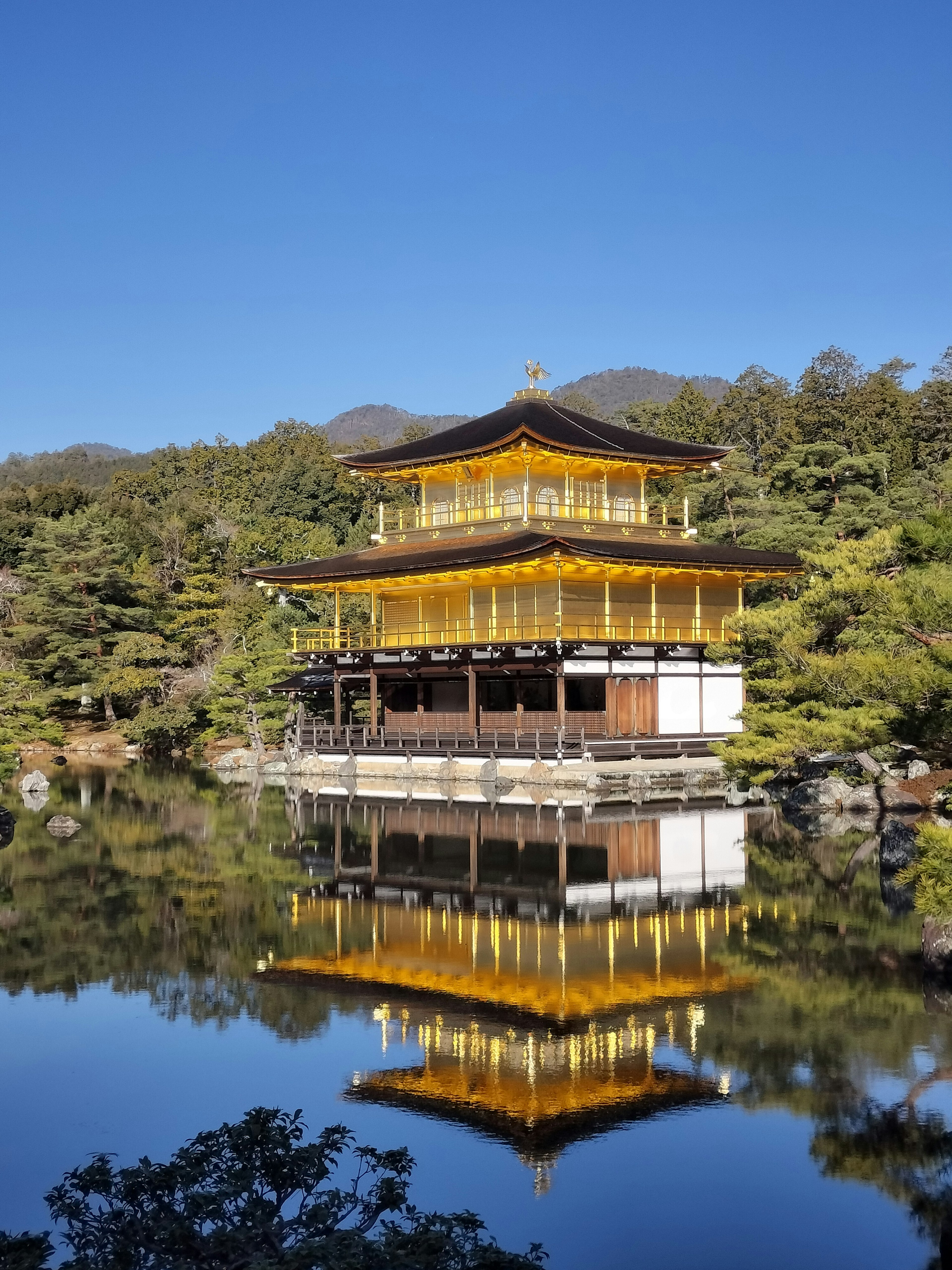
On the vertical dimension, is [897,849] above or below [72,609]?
below

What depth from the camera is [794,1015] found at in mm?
11148

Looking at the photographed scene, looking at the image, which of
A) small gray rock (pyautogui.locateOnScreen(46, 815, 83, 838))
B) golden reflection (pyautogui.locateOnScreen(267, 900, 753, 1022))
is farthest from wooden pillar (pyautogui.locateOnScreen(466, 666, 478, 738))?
golden reflection (pyautogui.locateOnScreen(267, 900, 753, 1022))

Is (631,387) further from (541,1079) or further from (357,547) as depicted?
(541,1079)

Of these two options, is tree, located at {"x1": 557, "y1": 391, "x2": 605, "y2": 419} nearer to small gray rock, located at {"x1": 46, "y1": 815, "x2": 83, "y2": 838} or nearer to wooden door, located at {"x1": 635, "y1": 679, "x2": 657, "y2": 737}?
wooden door, located at {"x1": 635, "y1": 679, "x2": 657, "y2": 737}

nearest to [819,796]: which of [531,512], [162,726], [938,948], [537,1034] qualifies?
[938,948]

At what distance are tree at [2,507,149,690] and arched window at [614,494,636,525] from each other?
69.5 ft

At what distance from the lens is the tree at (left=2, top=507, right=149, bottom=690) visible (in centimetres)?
4850

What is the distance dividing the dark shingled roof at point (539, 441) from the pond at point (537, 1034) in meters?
17.2

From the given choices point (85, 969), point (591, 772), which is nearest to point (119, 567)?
point (591, 772)

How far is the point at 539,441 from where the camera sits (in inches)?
1352

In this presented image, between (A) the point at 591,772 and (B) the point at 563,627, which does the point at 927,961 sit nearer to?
(A) the point at 591,772

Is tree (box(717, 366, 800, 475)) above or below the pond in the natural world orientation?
above

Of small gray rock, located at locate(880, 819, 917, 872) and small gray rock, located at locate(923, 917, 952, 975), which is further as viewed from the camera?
small gray rock, located at locate(880, 819, 917, 872)

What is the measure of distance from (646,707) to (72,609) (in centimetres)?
2478
